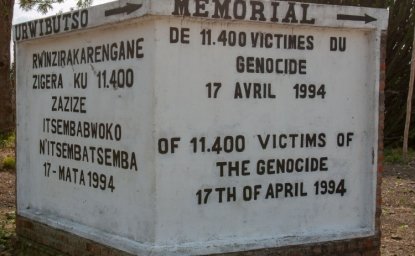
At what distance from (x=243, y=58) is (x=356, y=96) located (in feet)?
3.38

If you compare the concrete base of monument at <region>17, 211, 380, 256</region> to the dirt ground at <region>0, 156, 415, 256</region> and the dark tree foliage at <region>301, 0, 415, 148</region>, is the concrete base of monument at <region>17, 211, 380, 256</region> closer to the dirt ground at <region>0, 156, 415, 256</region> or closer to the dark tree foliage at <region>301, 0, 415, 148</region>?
the dirt ground at <region>0, 156, 415, 256</region>

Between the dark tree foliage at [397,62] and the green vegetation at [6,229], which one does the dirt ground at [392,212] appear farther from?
the dark tree foliage at [397,62]

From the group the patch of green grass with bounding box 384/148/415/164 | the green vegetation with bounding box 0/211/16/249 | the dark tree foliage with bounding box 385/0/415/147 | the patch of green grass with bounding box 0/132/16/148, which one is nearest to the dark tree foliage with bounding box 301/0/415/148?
the dark tree foliage with bounding box 385/0/415/147

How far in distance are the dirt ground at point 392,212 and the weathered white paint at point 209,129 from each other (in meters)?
1.42

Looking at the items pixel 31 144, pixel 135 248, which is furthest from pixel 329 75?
pixel 31 144

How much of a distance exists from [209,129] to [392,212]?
4.83 metres

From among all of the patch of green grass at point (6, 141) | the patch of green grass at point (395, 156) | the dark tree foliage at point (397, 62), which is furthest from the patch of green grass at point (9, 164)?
the dark tree foliage at point (397, 62)

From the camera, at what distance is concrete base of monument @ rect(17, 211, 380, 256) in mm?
4715

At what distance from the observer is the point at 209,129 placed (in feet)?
15.5

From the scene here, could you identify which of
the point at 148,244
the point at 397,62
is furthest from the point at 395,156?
the point at 148,244

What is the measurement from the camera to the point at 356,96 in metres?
5.30

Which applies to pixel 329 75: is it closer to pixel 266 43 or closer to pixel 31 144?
pixel 266 43

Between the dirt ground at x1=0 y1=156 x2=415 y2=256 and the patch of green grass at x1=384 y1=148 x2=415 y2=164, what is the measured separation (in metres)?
1.25

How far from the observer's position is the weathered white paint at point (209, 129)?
4.59 m
